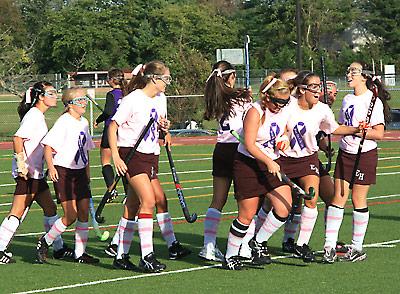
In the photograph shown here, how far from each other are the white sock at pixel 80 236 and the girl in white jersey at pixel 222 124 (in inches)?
49.5

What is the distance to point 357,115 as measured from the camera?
1093 cm

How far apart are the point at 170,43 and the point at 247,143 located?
2812 inches

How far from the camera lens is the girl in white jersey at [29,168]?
11297 millimetres

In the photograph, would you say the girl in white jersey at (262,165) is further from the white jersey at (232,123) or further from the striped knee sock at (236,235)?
the white jersey at (232,123)

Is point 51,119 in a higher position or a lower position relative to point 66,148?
lower

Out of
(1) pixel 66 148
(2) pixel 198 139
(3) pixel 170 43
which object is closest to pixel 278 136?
(1) pixel 66 148

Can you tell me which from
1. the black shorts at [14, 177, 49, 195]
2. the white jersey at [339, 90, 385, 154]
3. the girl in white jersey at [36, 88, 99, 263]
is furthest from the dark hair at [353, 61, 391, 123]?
the black shorts at [14, 177, 49, 195]

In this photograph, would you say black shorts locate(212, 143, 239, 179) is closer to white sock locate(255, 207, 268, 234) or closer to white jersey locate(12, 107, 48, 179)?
white sock locate(255, 207, 268, 234)

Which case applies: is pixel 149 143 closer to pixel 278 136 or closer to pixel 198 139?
pixel 278 136

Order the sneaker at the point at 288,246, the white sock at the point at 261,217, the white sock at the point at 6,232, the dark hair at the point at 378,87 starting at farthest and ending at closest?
the white sock at the point at 261,217 < the sneaker at the point at 288,246 < the white sock at the point at 6,232 < the dark hair at the point at 378,87

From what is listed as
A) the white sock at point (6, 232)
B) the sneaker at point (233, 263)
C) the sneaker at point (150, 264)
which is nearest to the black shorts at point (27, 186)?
the white sock at point (6, 232)

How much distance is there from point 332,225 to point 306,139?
3.07 feet

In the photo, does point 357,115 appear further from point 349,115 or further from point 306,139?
point 306,139

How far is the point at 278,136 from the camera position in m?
10.3
